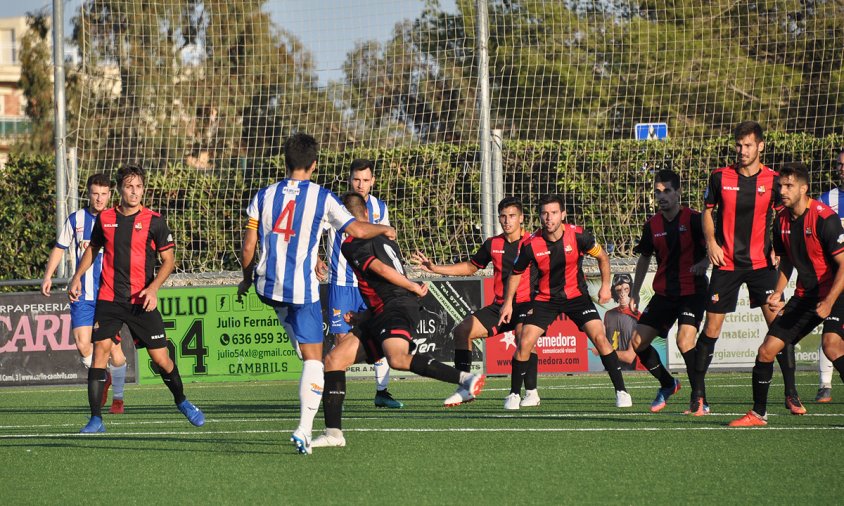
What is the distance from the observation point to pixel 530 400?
34.8 feet

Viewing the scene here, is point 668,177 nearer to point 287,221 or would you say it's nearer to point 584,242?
point 584,242

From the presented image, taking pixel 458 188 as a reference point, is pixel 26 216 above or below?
below

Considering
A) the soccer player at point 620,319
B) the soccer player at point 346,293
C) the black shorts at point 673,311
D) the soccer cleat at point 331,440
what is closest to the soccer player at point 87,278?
the soccer player at point 346,293

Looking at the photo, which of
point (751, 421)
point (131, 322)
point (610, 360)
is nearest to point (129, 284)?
point (131, 322)

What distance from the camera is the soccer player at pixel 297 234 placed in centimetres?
725

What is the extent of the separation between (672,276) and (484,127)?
5673 millimetres

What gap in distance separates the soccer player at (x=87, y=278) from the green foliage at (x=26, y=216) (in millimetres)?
6946

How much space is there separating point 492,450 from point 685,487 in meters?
1.73

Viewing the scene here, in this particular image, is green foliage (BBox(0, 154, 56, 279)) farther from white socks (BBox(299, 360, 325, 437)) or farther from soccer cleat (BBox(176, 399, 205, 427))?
white socks (BBox(299, 360, 325, 437))

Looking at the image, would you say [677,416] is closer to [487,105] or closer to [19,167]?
[487,105]

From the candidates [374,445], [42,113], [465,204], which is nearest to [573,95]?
[465,204]

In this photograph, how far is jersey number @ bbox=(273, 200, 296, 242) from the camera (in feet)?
23.8

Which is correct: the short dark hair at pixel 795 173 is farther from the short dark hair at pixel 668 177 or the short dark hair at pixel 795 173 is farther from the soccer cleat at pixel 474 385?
the soccer cleat at pixel 474 385

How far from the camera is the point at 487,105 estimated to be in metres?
15.2
